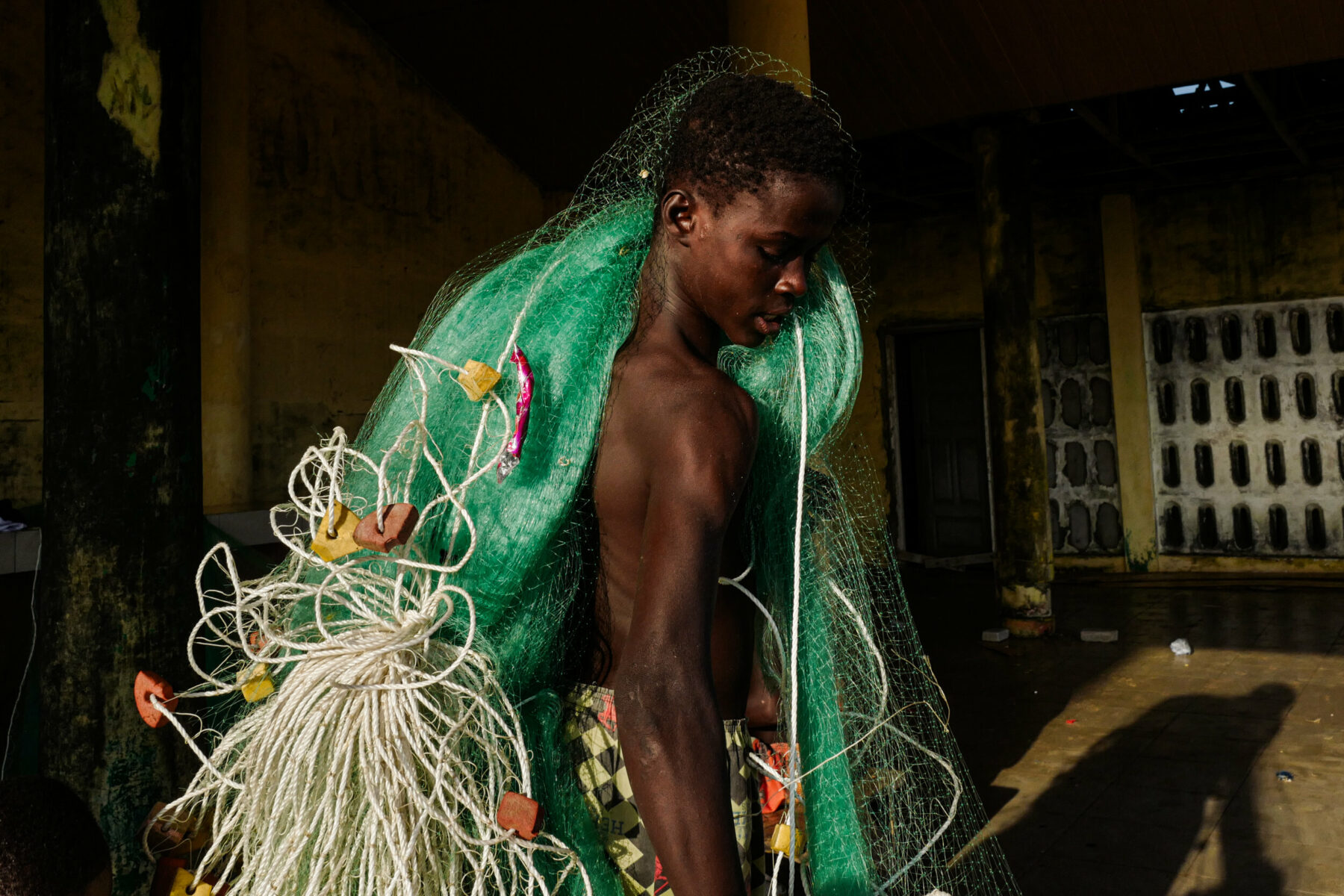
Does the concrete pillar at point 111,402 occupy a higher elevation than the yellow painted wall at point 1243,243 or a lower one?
lower

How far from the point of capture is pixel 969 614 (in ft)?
26.5

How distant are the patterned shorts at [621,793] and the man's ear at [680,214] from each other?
61 cm

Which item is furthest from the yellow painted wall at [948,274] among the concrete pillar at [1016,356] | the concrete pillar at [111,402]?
the concrete pillar at [111,402]

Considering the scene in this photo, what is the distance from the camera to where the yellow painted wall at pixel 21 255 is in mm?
6055

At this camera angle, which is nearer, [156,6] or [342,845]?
[342,845]

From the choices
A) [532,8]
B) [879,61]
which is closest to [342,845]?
[879,61]

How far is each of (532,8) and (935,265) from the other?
479 cm

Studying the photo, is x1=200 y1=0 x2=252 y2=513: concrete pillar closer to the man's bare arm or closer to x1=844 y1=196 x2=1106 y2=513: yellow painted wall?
x1=844 y1=196 x2=1106 y2=513: yellow painted wall

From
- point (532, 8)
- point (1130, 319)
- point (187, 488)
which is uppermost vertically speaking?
point (532, 8)

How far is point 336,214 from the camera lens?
791 centimetres

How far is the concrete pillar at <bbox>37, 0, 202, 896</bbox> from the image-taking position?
1.95 meters

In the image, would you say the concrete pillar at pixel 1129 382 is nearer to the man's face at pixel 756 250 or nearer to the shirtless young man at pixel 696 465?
the shirtless young man at pixel 696 465

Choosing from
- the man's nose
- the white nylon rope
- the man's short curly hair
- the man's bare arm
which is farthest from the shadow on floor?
the man's short curly hair

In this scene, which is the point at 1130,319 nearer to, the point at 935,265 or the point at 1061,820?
the point at 935,265
